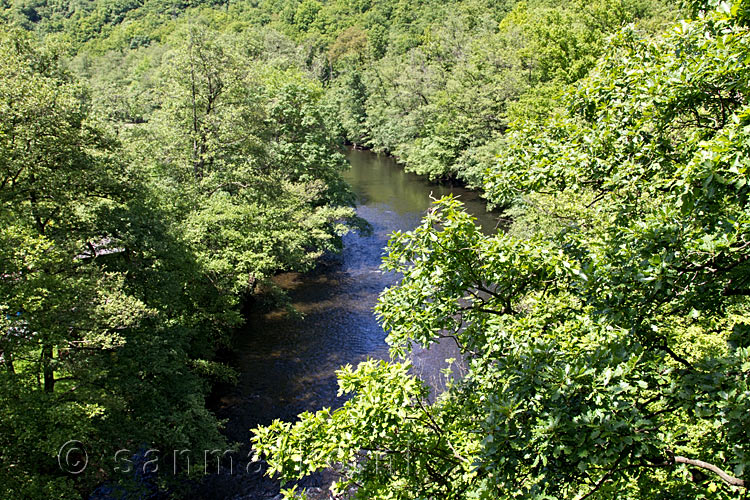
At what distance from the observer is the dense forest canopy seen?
4.59 meters

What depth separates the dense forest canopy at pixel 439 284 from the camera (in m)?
4.59

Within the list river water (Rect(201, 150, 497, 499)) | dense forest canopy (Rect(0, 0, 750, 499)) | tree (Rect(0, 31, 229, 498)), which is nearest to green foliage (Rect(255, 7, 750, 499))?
dense forest canopy (Rect(0, 0, 750, 499))

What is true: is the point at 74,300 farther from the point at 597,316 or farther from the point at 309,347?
the point at 309,347

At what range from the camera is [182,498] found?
1328 cm

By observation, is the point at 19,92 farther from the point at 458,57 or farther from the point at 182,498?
the point at 458,57

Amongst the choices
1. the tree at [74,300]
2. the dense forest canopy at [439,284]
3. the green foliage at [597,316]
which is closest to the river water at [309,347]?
the dense forest canopy at [439,284]

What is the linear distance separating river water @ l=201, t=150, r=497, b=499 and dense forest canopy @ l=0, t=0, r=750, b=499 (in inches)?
57.7


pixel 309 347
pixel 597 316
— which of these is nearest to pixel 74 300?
pixel 597 316

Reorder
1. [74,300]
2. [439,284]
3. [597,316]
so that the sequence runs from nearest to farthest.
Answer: [597,316], [439,284], [74,300]

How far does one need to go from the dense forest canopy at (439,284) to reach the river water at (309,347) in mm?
1467

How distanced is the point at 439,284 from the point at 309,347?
15.7 metres

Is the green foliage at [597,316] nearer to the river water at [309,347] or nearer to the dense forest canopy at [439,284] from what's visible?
the dense forest canopy at [439,284]

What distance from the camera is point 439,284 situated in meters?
6.44

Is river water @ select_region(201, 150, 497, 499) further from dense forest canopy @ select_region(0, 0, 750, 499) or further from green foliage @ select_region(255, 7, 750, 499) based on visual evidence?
green foliage @ select_region(255, 7, 750, 499)
